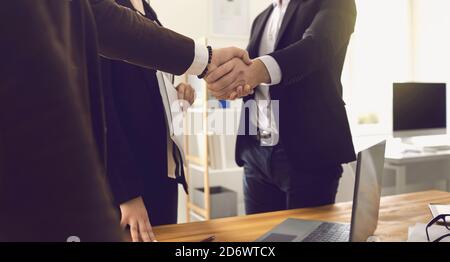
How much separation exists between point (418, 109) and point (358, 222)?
2466mm

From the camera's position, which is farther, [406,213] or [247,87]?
[247,87]

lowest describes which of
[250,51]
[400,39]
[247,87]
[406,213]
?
[406,213]

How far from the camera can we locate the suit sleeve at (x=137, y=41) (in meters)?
0.88

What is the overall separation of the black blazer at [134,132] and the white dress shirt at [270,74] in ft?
1.29

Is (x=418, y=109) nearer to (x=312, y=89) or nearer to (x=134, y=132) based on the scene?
(x=312, y=89)

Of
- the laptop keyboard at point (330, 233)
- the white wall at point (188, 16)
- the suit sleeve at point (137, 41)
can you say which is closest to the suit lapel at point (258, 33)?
the suit sleeve at point (137, 41)

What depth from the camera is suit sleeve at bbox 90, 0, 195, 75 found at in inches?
34.7

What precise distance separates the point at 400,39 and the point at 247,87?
305 cm

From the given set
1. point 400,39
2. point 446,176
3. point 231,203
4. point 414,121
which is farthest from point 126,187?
point 400,39

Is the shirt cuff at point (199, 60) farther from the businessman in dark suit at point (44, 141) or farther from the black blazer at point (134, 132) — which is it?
the businessman in dark suit at point (44, 141)

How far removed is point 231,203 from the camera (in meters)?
2.75

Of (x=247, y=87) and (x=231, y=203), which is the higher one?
(x=247, y=87)

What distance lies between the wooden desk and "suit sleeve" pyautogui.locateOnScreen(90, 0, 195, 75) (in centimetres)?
40
